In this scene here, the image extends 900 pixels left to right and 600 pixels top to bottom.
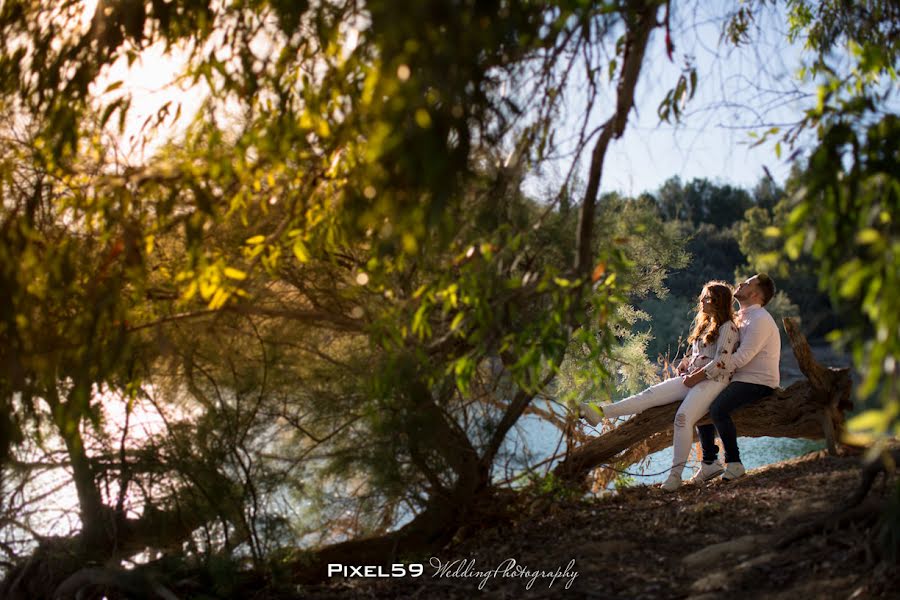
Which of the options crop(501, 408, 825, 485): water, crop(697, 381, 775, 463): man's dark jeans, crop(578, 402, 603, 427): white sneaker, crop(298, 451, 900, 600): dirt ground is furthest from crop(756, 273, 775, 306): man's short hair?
crop(578, 402, 603, 427): white sneaker

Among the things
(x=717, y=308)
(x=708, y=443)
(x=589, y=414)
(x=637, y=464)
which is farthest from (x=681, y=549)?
(x=637, y=464)

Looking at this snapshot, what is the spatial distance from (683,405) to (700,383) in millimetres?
163

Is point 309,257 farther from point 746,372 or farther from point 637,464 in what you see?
point 637,464

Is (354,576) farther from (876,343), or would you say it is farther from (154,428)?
(876,343)

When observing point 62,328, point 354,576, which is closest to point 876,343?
point 62,328

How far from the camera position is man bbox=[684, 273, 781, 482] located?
502 cm

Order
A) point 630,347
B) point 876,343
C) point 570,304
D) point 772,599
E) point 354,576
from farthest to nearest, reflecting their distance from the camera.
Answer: point 630,347, point 354,576, point 570,304, point 772,599, point 876,343

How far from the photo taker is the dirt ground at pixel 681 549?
3.10 metres

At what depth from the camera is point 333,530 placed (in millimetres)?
4387

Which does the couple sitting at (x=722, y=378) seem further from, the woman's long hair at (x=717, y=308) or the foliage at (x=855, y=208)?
the foliage at (x=855, y=208)

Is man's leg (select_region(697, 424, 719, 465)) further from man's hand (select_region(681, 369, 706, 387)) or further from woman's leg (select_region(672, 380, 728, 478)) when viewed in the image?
man's hand (select_region(681, 369, 706, 387))

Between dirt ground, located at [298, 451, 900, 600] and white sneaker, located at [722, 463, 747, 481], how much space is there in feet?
0.31

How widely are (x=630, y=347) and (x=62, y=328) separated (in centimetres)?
428

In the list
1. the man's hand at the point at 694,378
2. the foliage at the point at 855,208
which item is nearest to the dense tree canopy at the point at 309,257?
the foliage at the point at 855,208
